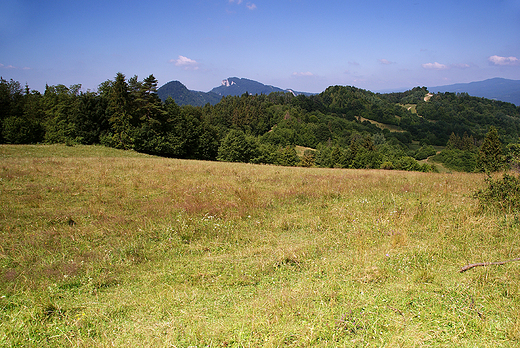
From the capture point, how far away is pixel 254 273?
16.0ft

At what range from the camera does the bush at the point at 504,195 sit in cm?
746

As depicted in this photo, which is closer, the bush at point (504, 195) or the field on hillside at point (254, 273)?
the field on hillside at point (254, 273)

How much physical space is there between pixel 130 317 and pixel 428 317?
4.08m

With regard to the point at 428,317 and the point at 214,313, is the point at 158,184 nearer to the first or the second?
Answer: the point at 214,313

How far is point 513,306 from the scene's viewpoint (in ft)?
11.9

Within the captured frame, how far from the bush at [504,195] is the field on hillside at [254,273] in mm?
556

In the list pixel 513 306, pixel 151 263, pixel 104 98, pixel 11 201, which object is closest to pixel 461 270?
pixel 513 306

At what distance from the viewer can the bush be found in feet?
24.5

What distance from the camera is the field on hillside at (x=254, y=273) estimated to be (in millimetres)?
3299

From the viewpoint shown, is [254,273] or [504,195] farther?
[504,195]

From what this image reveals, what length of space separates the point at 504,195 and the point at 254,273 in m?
7.90

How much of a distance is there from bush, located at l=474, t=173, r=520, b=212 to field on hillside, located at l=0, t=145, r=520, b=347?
56 centimetres

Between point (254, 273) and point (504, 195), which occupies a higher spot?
point (504, 195)

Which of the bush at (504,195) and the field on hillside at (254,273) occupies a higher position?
the bush at (504,195)
